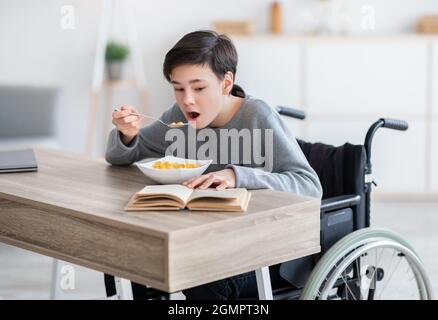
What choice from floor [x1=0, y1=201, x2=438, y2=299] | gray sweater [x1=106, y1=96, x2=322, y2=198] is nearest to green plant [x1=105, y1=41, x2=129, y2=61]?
floor [x1=0, y1=201, x2=438, y2=299]

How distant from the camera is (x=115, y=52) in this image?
5.84 metres

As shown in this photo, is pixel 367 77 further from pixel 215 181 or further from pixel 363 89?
pixel 215 181

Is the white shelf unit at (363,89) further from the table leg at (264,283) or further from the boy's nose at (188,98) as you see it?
the table leg at (264,283)

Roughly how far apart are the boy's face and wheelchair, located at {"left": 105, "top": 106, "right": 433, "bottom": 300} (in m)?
0.41

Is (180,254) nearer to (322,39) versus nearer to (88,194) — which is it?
(88,194)

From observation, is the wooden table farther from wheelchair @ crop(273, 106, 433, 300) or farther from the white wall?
the white wall

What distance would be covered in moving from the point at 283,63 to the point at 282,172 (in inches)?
134

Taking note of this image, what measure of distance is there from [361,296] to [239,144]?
0.58 meters

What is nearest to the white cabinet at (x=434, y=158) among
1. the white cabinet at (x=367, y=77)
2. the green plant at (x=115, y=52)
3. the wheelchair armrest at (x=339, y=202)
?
the white cabinet at (x=367, y=77)

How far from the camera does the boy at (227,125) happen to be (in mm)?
2400

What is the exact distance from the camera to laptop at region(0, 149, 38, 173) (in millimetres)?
2658

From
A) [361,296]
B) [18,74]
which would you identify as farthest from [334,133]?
[361,296]

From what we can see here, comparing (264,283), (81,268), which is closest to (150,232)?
(264,283)

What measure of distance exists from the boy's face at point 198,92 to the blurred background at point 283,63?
3153 millimetres
